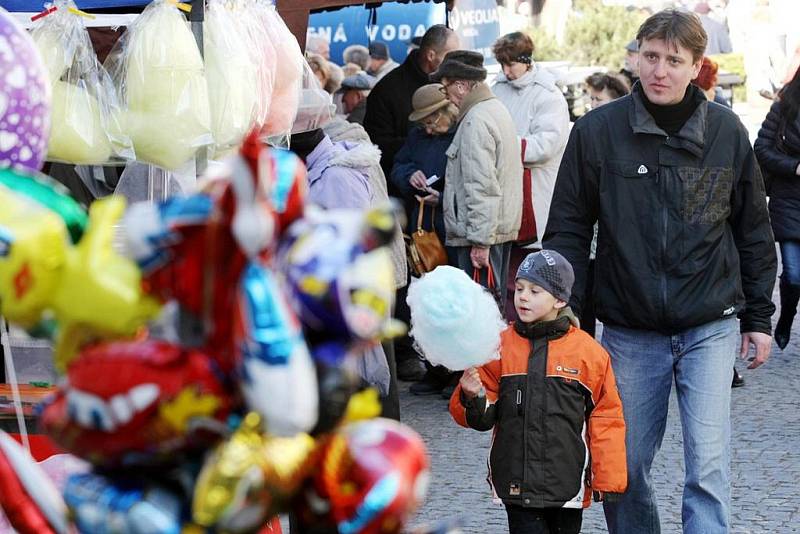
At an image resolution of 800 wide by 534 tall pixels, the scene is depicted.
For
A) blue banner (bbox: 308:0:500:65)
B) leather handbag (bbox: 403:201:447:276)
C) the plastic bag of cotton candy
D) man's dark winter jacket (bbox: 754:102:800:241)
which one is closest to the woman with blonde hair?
leather handbag (bbox: 403:201:447:276)

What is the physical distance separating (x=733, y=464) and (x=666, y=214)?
7.97ft

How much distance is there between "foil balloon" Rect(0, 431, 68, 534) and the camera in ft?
7.25

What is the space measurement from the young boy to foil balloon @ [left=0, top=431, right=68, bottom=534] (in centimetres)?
218

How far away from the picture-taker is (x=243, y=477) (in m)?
1.86

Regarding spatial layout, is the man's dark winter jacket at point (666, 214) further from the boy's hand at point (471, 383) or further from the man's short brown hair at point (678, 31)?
the boy's hand at point (471, 383)

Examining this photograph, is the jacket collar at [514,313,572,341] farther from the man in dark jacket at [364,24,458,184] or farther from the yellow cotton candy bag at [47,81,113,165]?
the man in dark jacket at [364,24,458,184]

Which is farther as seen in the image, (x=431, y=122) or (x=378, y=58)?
A: (x=378, y=58)

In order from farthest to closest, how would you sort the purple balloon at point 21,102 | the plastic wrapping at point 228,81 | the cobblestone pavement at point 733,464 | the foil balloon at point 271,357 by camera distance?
the cobblestone pavement at point 733,464 → the plastic wrapping at point 228,81 → the purple balloon at point 21,102 → the foil balloon at point 271,357

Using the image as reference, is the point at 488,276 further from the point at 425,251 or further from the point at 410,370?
the point at 410,370

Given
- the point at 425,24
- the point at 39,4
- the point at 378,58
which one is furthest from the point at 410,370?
the point at 425,24

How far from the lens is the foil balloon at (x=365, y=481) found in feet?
6.34

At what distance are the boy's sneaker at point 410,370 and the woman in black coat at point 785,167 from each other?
2.26 m

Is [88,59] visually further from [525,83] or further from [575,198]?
[525,83]

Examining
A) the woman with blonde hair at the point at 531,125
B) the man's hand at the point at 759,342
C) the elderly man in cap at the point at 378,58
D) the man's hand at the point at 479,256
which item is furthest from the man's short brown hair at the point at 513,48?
the elderly man in cap at the point at 378,58
